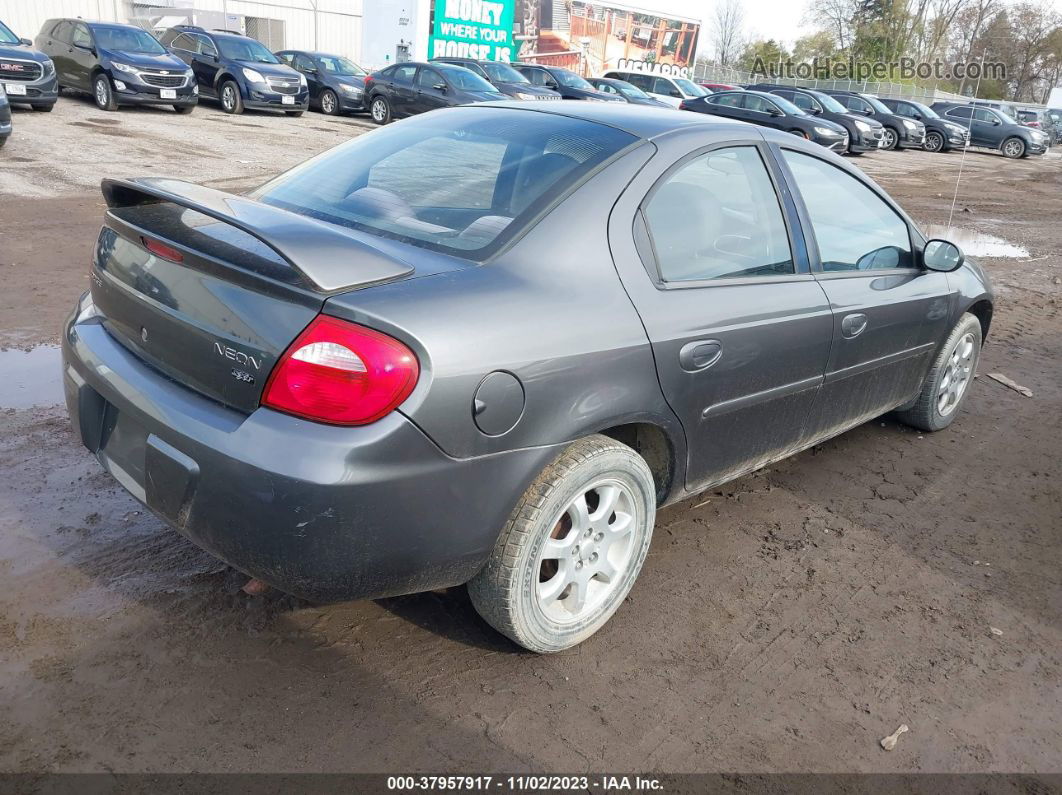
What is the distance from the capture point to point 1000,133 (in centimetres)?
3095

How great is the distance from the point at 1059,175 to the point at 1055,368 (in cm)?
2221

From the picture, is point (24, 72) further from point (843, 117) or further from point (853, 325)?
point (843, 117)

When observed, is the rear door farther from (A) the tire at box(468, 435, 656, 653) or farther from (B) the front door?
(A) the tire at box(468, 435, 656, 653)

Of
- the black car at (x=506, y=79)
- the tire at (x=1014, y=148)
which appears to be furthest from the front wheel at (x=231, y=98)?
the tire at (x=1014, y=148)

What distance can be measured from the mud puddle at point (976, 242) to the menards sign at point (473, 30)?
79.3 ft

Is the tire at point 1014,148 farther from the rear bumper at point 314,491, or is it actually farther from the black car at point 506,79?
the rear bumper at point 314,491

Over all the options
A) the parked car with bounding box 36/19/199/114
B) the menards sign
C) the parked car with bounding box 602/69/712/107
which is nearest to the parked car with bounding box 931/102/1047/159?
the parked car with bounding box 602/69/712/107

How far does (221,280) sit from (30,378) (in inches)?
108

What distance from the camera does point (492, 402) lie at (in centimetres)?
231

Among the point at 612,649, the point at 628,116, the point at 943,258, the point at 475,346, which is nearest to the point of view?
the point at 475,346

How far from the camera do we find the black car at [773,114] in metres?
21.7

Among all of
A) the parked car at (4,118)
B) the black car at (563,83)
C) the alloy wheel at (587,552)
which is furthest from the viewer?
the black car at (563,83)

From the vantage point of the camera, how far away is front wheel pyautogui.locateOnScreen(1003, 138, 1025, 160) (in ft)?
101

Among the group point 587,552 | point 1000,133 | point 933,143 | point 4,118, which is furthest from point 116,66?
point 1000,133
